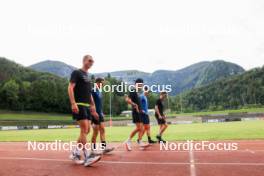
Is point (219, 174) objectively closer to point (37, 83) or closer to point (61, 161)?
point (61, 161)

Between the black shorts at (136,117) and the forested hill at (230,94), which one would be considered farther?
the forested hill at (230,94)

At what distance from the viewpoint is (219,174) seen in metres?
6.26

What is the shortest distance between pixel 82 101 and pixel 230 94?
6275 inches

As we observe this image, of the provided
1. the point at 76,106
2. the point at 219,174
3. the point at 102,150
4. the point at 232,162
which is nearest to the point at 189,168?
the point at 219,174

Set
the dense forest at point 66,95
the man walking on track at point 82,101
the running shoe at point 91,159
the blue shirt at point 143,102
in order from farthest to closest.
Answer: the dense forest at point 66,95 < the blue shirt at point 143,102 < the man walking on track at point 82,101 < the running shoe at point 91,159

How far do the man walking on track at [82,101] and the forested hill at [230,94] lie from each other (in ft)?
463

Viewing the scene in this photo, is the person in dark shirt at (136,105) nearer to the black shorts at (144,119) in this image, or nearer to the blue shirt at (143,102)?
the blue shirt at (143,102)

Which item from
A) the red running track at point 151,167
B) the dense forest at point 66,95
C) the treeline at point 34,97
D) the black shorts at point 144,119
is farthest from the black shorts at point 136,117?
the treeline at point 34,97

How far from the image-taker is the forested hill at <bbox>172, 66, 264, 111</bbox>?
148500 millimetres

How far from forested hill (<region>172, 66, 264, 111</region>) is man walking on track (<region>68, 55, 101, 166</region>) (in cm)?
14097

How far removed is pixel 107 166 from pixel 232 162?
2.64m

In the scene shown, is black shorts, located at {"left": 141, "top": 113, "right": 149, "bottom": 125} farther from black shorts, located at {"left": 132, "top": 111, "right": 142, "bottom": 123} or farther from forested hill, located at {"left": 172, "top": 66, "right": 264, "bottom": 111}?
forested hill, located at {"left": 172, "top": 66, "right": 264, "bottom": 111}

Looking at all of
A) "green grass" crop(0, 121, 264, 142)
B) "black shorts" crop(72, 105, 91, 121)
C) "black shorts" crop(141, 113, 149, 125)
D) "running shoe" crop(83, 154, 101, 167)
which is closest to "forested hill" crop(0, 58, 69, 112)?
"green grass" crop(0, 121, 264, 142)

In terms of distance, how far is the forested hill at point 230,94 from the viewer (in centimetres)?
14850
